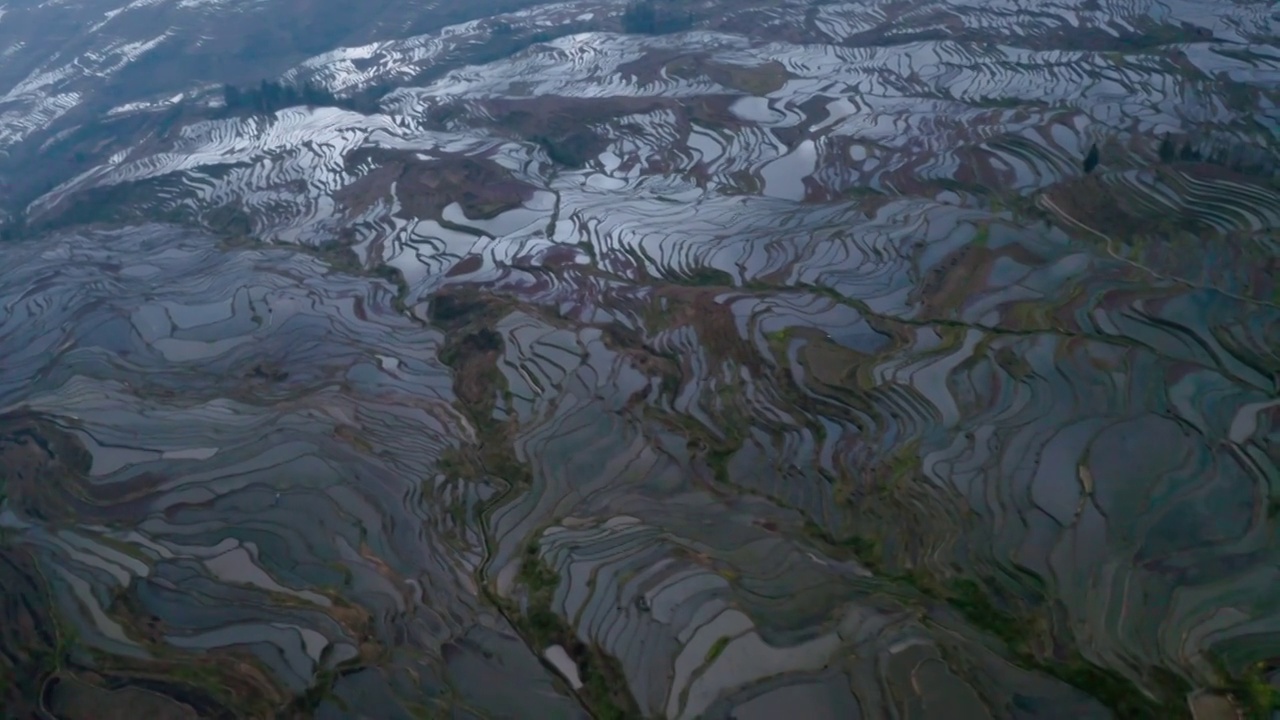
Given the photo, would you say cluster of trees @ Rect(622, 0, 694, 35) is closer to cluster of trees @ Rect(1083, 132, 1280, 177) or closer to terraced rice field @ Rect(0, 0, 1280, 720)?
terraced rice field @ Rect(0, 0, 1280, 720)

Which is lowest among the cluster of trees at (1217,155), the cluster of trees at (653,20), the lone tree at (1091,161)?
the cluster of trees at (1217,155)

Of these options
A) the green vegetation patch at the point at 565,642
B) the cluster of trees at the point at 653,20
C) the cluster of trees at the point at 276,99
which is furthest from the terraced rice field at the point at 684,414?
the cluster of trees at the point at 653,20

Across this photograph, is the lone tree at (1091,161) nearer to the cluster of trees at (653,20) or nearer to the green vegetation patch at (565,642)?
the green vegetation patch at (565,642)

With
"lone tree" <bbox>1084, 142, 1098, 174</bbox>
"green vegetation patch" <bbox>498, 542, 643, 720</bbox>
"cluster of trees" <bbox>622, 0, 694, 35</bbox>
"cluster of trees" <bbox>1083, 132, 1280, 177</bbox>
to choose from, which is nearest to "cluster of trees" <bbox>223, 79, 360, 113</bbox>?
"cluster of trees" <bbox>622, 0, 694, 35</bbox>

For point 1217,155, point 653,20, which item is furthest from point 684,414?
point 653,20

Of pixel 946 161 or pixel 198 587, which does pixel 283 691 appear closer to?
pixel 198 587
